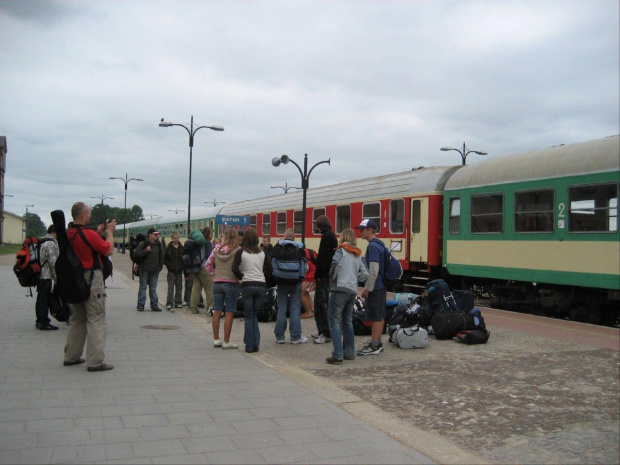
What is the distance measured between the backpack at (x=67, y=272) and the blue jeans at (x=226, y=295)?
2.23 metres

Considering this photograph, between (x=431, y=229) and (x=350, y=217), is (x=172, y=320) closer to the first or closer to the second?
(x=431, y=229)

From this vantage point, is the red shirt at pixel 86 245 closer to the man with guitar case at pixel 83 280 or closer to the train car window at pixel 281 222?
the man with guitar case at pixel 83 280

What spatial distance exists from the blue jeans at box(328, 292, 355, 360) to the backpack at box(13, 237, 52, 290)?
17.0 feet

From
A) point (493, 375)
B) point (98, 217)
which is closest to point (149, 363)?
point (493, 375)

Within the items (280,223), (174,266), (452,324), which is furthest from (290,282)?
(280,223)

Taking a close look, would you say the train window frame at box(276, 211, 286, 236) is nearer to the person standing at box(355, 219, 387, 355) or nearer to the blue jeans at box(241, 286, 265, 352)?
the blue jeans at box(241, 286, 265, 352)

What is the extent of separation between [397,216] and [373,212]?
4.02 ft

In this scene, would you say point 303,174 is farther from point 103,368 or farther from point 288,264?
point 103,368

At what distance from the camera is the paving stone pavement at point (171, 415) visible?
14.6ft

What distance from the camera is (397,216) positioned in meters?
17.2

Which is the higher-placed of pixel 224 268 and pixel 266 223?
pixel 266 223

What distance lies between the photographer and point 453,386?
6629 mm

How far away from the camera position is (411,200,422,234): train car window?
637 inches

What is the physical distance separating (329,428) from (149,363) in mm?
3384
